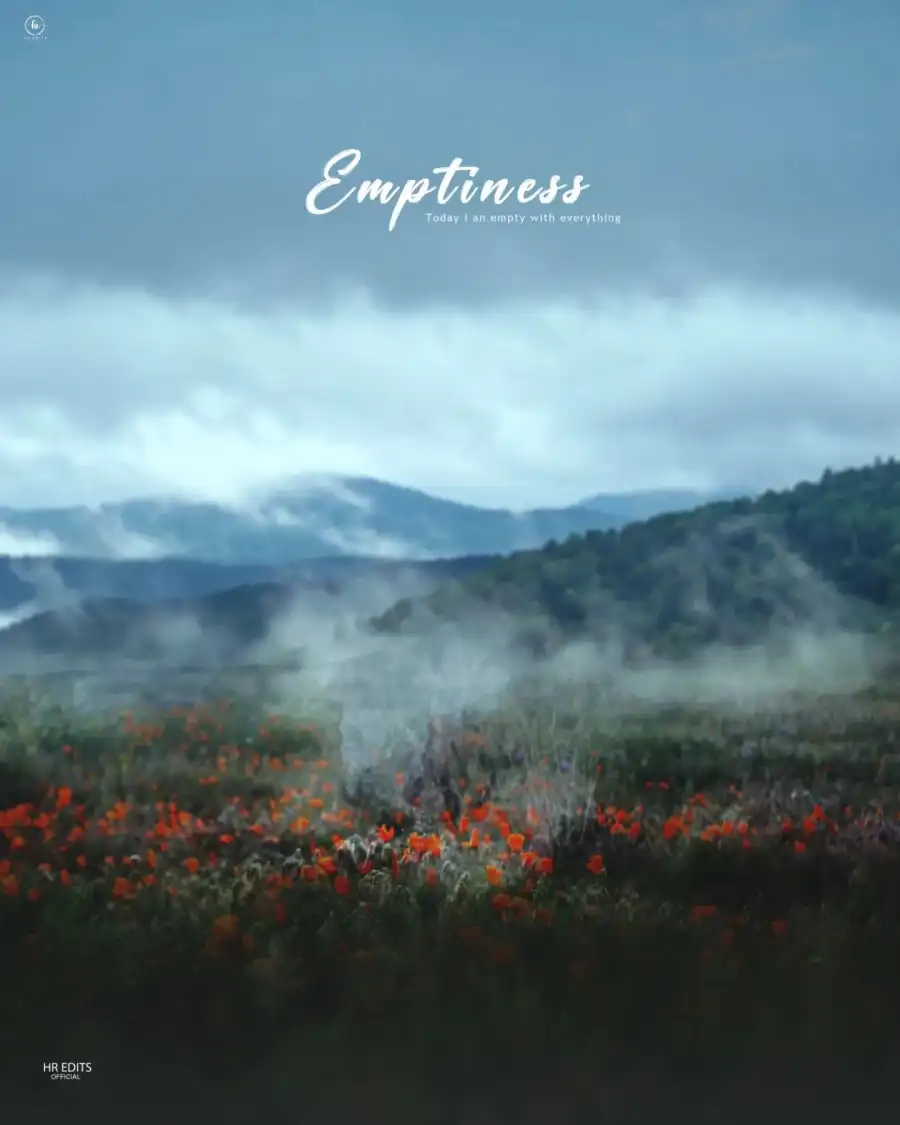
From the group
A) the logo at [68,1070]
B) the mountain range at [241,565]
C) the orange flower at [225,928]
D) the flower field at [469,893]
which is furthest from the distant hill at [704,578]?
the logo at [68,1070]

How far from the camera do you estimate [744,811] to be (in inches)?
115

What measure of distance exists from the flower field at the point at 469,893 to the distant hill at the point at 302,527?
455 mm

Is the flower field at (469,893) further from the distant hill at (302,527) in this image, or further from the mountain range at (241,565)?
the distant hill at (302,527)

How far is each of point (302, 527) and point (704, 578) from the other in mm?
1094

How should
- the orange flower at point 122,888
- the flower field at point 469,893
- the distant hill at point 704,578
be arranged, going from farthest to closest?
the distant hill at point 704,578, the orange flower at point 122,888, the flower field at point 469,893

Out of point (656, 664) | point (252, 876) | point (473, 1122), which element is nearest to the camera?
point (473, 1122)

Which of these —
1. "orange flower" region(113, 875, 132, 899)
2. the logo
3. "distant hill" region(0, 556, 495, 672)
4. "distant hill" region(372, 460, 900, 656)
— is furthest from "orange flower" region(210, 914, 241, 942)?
"distant hill" region(372, 460, 900, 656)

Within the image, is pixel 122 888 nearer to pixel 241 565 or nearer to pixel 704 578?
pixel 241 565

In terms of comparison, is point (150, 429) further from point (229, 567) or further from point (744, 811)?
point (744, 811)

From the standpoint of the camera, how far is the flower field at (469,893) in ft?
8.71

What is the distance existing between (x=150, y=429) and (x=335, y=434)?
520mm

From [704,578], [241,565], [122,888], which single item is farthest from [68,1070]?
[704,578]

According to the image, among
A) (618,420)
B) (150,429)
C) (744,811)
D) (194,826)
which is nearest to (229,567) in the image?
(150,429)

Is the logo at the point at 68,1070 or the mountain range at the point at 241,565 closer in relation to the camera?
the logo at the point at 68,1070
